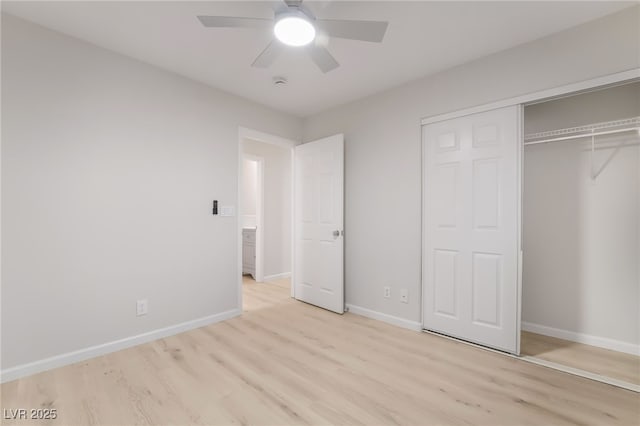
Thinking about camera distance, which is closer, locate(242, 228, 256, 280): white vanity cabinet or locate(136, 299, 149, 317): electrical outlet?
locate(136, 299, 149, 317): electrical outlet

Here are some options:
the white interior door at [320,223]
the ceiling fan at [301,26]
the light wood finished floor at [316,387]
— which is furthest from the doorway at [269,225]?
the ceiling fan at [301,26]

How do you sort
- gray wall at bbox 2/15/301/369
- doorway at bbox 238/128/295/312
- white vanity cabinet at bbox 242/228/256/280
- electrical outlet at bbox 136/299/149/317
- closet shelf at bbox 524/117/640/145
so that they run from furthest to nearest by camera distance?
white vanity cabinet at bbox 242/228/256/280
doorway at bbox 238/128/295/312
electrical outlet at bbox 136/299/149/317
closet shelf at bbox 524/117/640/145
gray wall at bbox 2/15/301/369

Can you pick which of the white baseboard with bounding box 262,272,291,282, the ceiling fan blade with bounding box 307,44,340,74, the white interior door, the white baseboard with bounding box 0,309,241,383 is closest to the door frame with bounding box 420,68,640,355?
the white interior door

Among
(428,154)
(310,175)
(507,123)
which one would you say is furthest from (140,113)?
(507,123)

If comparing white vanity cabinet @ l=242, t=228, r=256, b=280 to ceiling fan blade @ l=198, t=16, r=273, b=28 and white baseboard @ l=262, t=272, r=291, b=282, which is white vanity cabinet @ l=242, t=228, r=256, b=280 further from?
ceiling fan blade @ l=198, t=16, r=273, b=28

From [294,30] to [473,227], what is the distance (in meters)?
2.13

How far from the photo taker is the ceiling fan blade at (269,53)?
1.82 m

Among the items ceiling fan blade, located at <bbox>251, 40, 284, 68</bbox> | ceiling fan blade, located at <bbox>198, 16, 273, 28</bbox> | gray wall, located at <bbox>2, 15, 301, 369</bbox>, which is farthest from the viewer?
gray wall, located at <bbox>2, 15, 301, 369</bbox>

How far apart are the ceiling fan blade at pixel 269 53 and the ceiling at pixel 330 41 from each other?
30 centimetres

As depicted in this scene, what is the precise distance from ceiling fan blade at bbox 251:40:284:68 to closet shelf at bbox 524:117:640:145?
2.49 m

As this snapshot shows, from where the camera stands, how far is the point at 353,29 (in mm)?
1674

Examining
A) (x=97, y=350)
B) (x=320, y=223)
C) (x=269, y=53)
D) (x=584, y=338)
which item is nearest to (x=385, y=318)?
(x=320, y=223)

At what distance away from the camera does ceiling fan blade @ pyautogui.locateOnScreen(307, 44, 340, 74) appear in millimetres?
1858

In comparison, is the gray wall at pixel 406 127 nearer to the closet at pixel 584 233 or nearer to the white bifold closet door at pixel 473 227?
the white bifold closet door at pixel 473 227
